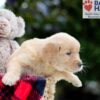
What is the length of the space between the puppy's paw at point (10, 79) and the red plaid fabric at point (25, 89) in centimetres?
1

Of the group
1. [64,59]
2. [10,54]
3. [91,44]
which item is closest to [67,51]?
[64,59]

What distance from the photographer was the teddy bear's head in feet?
3.72

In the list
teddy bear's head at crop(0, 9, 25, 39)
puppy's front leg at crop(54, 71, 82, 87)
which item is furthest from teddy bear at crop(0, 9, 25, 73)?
puppy's front leg at crop(54, 71, 82, 87)

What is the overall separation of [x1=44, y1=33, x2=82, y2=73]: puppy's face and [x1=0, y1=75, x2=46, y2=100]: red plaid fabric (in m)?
0.04

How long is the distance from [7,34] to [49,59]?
122mm

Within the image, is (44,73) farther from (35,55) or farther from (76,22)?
(76,22)

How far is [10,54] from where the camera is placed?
Answer: 1138mm

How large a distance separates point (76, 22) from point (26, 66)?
167 centimetres

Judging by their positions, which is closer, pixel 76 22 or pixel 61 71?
pixel 61 71

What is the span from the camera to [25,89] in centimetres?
106
